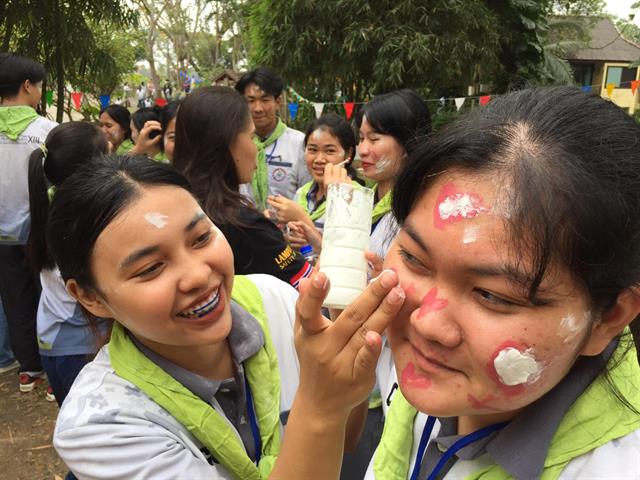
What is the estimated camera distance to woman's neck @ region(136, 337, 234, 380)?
1.42 metres

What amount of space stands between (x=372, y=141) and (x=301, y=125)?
30.0ft

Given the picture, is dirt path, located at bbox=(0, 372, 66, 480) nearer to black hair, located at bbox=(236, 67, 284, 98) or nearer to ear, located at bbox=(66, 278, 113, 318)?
ear, located at bbox=(66, 278, 113, 318)

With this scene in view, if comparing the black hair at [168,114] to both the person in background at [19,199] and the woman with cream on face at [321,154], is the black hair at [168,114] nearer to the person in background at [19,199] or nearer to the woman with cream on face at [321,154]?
the person in background at [19,199]

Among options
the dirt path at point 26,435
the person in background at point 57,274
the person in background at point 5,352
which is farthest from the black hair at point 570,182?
the person in background at point 5,352

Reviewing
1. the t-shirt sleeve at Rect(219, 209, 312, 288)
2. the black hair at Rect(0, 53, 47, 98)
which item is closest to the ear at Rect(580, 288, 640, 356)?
the t-shirt sleeve at Rect(219, 209, 312, 288)

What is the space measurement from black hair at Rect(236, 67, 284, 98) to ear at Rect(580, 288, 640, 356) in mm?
3673

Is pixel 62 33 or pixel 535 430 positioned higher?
pixel 62 33

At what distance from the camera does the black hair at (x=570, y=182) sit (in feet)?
2.76

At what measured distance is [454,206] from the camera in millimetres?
919

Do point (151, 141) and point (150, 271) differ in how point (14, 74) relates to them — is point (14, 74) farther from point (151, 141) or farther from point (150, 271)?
point (150, 271)

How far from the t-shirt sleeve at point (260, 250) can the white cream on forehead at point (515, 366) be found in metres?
1.40

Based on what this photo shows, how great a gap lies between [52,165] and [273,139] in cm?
196

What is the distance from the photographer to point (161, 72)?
1766 inches

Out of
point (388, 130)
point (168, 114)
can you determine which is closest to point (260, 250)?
point (388, 130)
